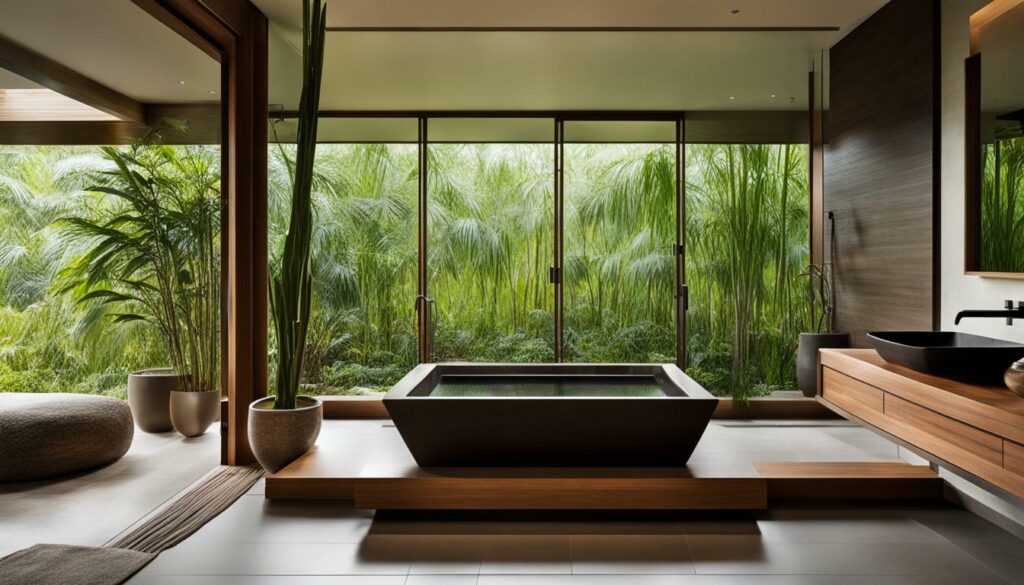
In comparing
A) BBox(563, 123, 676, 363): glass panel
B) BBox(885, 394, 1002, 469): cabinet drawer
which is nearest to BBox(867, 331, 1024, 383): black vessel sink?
BBox(885, 394, 1002, 469): cabinet drawer

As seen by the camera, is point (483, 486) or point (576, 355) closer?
point (483, 486)

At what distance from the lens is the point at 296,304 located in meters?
4.04

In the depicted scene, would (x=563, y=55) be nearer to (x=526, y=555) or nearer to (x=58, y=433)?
(x=526, y=555)

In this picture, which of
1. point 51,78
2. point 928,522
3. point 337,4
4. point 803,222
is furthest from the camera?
point 803,222

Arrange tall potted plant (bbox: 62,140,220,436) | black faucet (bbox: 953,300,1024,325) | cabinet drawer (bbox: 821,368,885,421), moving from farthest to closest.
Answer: tall potted plant (bbox: 62,140,220,436) → cabinet drawer (bbox: 821,368,885,421) → black faucet (bbox: 953,300,1024,325)

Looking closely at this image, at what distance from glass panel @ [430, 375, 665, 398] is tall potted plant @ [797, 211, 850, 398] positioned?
1369mm

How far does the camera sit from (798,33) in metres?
4.68

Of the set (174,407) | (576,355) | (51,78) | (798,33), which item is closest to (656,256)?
(576,355)

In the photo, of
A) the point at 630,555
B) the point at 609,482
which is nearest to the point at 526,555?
the point at 630,555

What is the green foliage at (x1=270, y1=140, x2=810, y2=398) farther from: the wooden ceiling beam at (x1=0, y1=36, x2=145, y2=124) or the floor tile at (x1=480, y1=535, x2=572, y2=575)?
the floor tile at (x1=480, y1=535, x2=572, y2=575)

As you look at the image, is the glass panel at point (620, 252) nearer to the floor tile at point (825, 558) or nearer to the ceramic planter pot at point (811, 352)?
the ceramic planter pot at point (811, 352)

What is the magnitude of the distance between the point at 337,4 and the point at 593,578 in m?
3.36

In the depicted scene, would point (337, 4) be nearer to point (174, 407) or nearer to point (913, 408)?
point (174, 407)

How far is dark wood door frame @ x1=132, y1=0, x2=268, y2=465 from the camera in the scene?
416 centimetres
